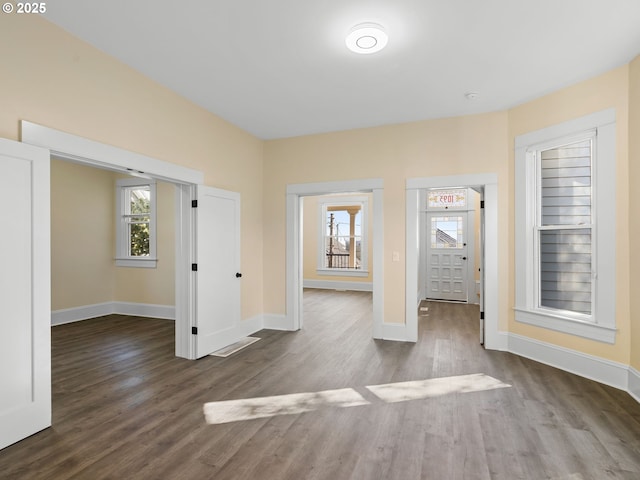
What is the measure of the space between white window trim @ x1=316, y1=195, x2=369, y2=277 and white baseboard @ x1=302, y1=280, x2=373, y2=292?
0.23 meters

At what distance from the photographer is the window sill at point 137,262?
630 cm

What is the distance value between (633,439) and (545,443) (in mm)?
617

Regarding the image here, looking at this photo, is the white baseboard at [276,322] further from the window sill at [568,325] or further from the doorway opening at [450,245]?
the doorway opening at [450,245]

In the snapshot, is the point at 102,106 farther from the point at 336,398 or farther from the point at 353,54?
the point at 336,398

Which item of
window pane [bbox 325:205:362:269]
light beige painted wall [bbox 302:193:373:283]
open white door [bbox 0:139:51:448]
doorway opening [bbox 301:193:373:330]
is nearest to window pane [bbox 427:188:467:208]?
doorway opening [bbox 301:193:373:330]

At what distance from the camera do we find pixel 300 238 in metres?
5.44

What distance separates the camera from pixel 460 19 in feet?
8.40

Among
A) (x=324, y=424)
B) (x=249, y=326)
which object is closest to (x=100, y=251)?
(x=249, y=326)

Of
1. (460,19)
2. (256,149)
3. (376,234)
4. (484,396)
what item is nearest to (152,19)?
(460,19)

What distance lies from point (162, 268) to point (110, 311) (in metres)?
1.43

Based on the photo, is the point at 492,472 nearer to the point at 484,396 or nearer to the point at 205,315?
the point at 484,396

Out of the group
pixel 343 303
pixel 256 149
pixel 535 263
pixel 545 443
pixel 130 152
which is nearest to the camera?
pixel 545 443

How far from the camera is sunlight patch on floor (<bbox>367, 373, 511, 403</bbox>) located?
308 cm

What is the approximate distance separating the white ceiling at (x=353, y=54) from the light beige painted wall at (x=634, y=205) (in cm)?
26
